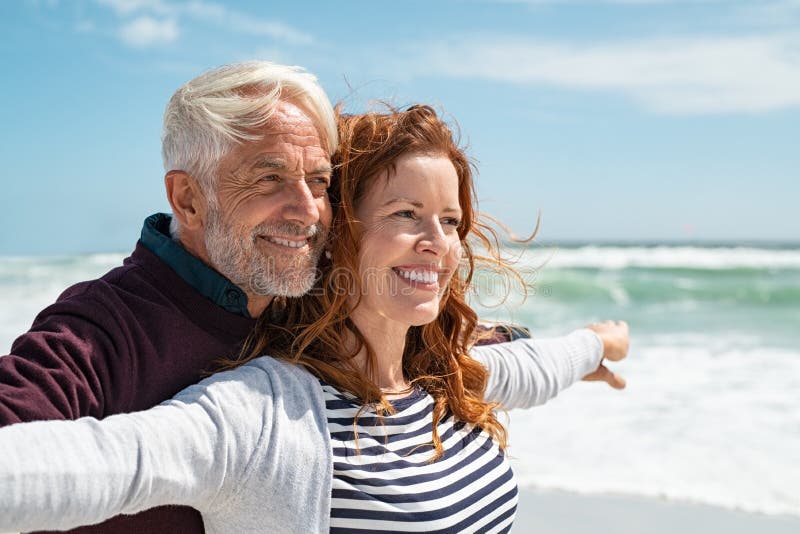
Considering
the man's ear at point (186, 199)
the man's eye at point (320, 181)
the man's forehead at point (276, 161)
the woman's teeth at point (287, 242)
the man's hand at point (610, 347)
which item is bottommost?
the man's hand at point (610, 347)

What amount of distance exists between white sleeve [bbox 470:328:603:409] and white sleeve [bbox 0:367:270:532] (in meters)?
1.09

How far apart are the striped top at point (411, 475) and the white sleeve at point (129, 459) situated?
26 centimetres

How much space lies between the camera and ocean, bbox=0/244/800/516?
4.60 meters

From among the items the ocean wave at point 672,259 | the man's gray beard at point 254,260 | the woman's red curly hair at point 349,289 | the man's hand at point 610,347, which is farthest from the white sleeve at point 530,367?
the ocean wave at point 672,259

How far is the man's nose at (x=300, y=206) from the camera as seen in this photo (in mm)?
1993

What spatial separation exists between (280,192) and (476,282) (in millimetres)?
864

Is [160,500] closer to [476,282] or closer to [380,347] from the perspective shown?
[380,347]

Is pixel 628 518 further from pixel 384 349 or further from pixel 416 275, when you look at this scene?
pixel 416 275

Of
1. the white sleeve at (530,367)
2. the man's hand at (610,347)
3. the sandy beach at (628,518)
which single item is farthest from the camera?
the sandy beach at (628,518)

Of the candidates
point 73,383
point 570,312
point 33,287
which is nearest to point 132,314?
point 73,383

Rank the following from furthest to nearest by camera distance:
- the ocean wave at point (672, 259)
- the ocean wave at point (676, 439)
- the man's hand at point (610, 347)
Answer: the ocean wave at point (672, 259) < the ocean wave at point (676, 439) < the man's hand at point (610, 347)

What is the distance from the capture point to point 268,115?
1932mm

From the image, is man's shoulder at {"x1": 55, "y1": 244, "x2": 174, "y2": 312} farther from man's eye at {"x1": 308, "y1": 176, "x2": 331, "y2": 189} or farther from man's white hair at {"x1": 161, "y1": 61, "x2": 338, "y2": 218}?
man's eye at {"x1": 308, "y1": 176, "x2": 331, "y2": 189}

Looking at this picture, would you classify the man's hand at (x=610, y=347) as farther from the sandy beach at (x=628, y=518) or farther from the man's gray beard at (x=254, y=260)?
the man's gray beard at (x=254, y=260)
